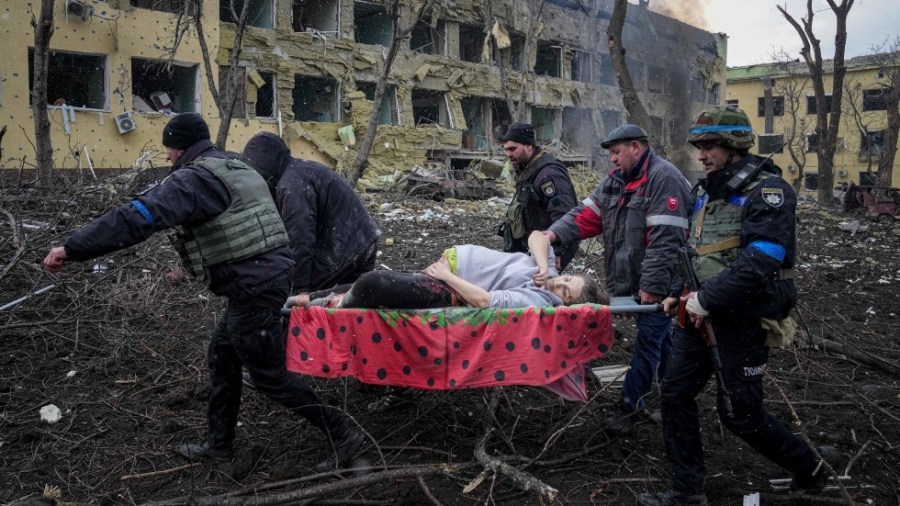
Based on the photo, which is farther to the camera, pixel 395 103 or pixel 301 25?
pixel 395 103

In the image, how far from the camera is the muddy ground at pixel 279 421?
11.2ft

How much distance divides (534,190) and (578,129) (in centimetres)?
2867

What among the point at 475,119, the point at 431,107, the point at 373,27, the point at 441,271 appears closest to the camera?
the point at 441,271

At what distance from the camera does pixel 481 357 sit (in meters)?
3.52

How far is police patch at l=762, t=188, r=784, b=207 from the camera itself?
2.88 meters

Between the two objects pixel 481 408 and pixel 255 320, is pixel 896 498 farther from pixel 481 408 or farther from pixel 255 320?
pixel 255 320

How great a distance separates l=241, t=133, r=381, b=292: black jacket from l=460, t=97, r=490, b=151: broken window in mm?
23355

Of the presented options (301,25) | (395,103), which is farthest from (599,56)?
(301,25)

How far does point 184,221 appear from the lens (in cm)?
315

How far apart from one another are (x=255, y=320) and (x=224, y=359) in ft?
1.26

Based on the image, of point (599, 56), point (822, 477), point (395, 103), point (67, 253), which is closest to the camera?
point (67, 253)

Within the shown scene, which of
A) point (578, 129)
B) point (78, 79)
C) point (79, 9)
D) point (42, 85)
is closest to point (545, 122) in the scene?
point (578, 129)

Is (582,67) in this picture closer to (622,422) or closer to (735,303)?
(622,422)

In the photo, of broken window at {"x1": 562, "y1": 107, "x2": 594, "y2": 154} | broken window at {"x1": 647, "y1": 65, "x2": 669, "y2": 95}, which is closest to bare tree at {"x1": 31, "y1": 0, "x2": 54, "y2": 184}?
broken window at {"x1": 562, "y1": 107, "x2": 594, "y2": 154}
